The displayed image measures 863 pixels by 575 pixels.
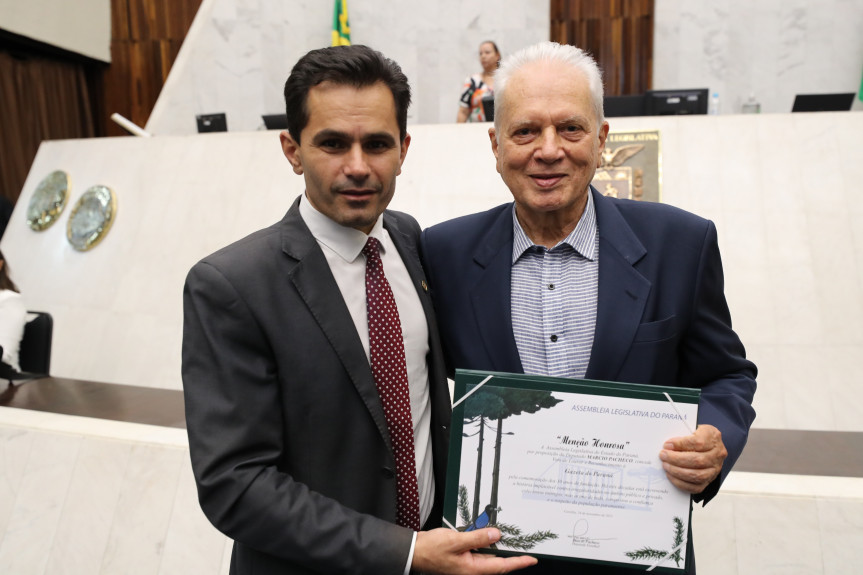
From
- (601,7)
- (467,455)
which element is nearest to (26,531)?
(467,455)

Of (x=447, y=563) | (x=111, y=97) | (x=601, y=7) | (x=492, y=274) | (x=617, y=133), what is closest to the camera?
(x=447, y=563)

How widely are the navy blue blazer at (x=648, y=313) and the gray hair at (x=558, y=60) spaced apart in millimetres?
238

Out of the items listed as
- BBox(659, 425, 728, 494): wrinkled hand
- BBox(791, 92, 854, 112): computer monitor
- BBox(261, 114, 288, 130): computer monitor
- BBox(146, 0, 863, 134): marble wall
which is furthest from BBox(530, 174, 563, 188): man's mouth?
BBox(146, 0, 863, 134): marble wall

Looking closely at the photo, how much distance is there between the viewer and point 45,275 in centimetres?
609

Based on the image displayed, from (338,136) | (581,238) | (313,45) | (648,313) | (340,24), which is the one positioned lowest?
(648,313)

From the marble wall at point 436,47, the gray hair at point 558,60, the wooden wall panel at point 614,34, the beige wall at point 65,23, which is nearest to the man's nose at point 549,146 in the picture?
the gray hair at point 558,60

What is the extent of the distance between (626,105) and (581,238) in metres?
4.49

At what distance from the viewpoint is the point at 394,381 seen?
50.3 inches

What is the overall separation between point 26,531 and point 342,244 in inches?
90.7

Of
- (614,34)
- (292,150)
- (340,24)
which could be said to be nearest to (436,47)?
(340,24)

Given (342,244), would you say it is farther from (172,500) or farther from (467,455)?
(172,500)

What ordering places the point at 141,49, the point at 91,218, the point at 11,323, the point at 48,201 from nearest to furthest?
the point at 11,323 → the point at 91,218 → the point at 48,201 → the point at 141,49

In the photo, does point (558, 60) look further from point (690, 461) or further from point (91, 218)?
point (91, 218)

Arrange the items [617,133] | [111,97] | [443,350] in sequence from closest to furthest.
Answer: [443,350] < [617,133] < [111,97]
